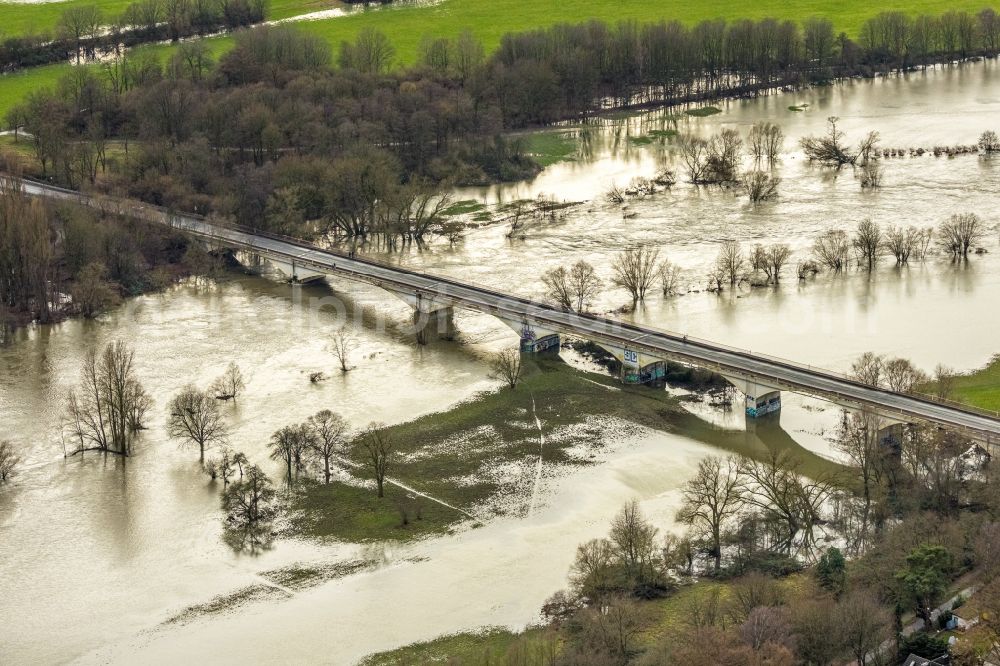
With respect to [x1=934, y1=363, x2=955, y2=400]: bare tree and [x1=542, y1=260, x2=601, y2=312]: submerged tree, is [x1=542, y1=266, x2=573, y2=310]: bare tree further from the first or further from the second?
[x1=934, y1=363, x2=955, y2=400]: bare tree

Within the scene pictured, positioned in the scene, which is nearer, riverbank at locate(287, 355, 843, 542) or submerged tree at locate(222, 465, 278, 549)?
submerged tree at locate(222, 465, 278, 549)

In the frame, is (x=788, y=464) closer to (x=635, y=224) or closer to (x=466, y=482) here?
(x=466, y=482)

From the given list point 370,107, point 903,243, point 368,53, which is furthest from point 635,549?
point 368,53

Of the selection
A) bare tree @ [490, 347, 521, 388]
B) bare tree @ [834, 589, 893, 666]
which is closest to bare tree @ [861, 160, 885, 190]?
bare tree @ [490, 347, 521, 388]

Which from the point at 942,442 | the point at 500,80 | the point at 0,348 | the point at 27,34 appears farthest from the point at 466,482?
the point at 27,34

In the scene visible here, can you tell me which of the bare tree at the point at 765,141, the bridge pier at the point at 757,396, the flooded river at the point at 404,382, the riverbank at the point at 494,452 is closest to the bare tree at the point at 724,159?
the bare tree at the point at 765,141

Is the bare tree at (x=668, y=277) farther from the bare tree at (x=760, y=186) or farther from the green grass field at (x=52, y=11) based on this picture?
the green grass field at (x=52, y=11)
